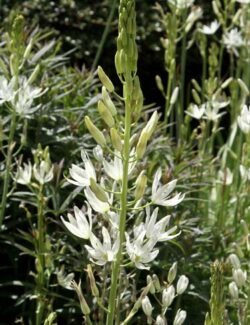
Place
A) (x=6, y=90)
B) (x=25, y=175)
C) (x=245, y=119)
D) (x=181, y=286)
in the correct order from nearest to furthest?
(x=181, y=286) < (x=245, y=119) < (x=6, y=90) < (x=25, y=175)

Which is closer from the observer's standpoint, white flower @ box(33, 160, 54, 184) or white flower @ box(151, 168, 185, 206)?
white flower @ box(151, 168, 185, 206)

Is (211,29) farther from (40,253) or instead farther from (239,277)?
(239,277)

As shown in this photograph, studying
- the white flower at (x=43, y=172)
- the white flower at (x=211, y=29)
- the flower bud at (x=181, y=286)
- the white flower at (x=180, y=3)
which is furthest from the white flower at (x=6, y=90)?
the white flower at (x=211, y=29)

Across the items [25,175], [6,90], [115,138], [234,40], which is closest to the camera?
[115,138]

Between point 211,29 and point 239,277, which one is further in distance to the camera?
point 211,29

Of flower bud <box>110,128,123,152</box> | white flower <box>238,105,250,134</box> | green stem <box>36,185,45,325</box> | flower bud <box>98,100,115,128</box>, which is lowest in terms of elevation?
green stem <box>36,185,45,325</box>

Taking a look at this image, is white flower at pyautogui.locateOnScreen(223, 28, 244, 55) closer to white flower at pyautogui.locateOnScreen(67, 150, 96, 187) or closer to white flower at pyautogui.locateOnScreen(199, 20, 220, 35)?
white flower at pyautogui.locateOnScreen(199, 20, 220, 35)

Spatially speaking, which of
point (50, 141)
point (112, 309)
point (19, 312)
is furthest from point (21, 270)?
point (112, 309)

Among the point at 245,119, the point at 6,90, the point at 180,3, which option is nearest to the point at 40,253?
the point at 6,90

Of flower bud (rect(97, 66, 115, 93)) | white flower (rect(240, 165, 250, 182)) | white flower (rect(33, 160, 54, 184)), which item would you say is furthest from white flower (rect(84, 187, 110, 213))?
white flower (rect(33, 160, 54, 184))

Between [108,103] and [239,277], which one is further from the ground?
[108,103]

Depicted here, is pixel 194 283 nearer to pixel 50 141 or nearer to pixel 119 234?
pixel 50 141
